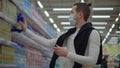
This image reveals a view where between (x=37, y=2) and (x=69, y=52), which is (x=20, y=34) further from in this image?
(x=37, y=2)

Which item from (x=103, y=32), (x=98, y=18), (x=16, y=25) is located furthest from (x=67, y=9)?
(x=16, y=25)

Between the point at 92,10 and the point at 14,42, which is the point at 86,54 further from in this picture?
the point at 92,10

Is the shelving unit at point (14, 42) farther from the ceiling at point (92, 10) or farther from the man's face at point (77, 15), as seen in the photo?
the ceiling at point (92, 10)

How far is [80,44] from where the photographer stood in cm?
246

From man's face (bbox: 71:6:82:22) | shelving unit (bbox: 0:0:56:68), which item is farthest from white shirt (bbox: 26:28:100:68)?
shelving unit (bbox: 0:0:56:68)

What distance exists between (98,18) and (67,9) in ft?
10.1

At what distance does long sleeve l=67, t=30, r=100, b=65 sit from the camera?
236 centimetres

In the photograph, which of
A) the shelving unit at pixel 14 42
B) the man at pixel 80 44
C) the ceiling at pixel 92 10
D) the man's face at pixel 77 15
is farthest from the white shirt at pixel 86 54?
the ceiling at pixel 92 10

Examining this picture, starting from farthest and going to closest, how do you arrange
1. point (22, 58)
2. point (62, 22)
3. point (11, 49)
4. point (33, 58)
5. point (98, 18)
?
1. point (62, 22)
2. point (98, 18)
3. point (33, 58)
4. point (22, 58)
5. point (11, 49)

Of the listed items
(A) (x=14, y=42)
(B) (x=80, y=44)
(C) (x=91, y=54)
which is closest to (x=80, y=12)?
(B) (x=80, y=44)

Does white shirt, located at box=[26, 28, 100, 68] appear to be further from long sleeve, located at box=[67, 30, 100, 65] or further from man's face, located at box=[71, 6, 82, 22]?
man's face, located at box=[71, 6, 82, 22]

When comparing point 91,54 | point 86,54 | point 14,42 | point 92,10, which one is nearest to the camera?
point 91,54

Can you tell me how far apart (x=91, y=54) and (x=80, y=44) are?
5.9 inches

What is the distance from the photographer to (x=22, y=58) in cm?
318
